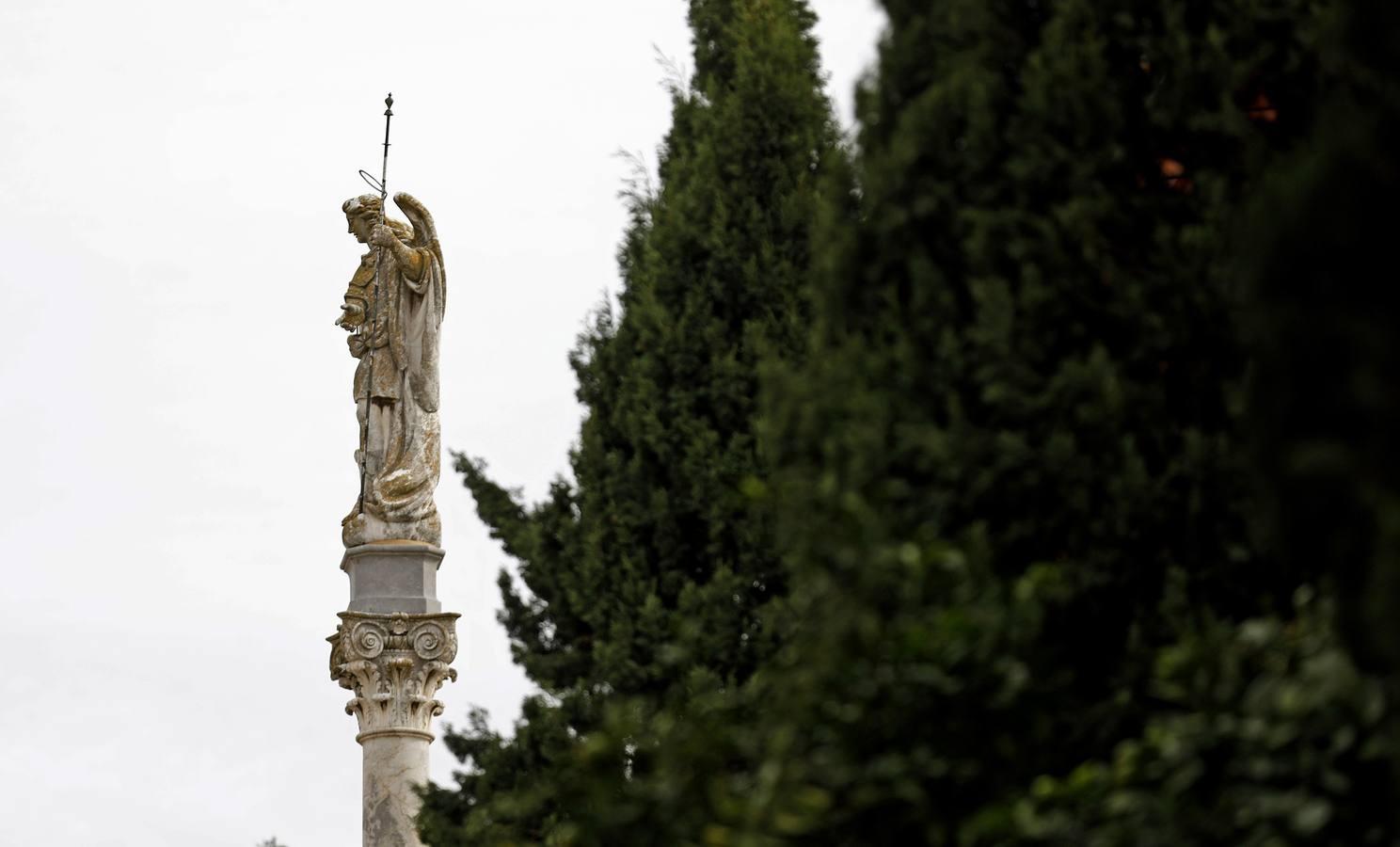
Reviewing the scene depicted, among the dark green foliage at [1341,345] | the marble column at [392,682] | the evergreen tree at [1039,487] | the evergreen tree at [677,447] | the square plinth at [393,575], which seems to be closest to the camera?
the dark green foliage at [1341,345]

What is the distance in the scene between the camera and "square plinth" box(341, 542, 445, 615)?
69.1ft

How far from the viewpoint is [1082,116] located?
9492 millimetres

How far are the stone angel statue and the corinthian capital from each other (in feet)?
4.08

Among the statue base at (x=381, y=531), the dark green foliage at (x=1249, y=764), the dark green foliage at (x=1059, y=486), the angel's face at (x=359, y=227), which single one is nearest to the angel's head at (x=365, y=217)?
the angel's face at (x=359, y=227)

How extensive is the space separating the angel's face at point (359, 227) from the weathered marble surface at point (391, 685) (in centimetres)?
329

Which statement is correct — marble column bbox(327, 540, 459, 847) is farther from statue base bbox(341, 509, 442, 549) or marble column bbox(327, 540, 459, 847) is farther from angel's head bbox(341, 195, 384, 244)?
angel's head bbox(341, 195, 384, 244)

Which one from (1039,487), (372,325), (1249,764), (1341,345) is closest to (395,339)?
(372,325)

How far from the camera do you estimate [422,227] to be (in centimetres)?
2219

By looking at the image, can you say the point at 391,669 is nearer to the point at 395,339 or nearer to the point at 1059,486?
the point at 395,339

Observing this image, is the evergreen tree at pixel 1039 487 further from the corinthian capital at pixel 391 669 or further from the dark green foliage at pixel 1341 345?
the corinthian capital at pixel 391 669

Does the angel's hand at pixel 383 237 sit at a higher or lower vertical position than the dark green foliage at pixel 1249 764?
higher

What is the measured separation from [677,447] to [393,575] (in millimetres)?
7830

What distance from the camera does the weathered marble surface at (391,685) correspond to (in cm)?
2062

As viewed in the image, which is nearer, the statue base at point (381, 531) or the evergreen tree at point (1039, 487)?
the evergreen tree at point (1039, 487)
